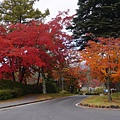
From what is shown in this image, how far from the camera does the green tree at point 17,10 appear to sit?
32.8 metres

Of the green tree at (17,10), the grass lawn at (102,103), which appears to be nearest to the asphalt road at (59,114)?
the grass lawn at (102,103)

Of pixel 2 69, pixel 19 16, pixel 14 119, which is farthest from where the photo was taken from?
pixel 19 16

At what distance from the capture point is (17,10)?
32312mm

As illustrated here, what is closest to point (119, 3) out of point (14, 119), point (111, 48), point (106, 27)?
point (106, 27)

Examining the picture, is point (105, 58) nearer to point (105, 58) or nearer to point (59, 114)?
point (105, 58)

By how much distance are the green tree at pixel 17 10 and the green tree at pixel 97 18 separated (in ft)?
25.0

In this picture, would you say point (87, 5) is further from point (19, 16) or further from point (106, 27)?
point (19, 16)

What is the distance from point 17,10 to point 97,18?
39.8ft

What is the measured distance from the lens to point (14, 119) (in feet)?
34.2

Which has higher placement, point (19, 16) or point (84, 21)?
point (19, 16)

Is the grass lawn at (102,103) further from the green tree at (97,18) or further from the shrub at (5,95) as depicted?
the shrub at (5,95)

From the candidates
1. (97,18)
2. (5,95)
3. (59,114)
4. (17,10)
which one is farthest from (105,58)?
(17,10)

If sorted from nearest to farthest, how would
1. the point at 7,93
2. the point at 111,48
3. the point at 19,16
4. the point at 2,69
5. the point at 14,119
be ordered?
1. the point at 14,119
2. the point at 111,48
3. the point at 7,93
4. the point at 2,69
5. the point at 19,16

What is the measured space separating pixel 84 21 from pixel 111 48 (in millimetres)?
8629
